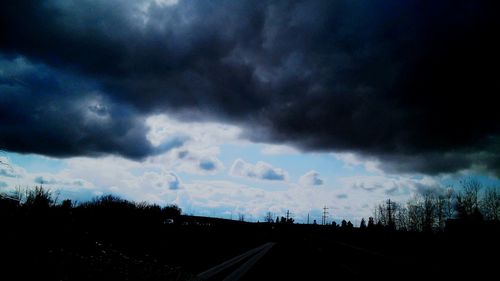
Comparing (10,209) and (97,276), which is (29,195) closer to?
(10,209)

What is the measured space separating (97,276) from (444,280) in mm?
11881

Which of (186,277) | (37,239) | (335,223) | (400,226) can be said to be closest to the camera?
(186,277)

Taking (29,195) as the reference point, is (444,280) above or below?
below

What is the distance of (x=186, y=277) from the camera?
27.8ft

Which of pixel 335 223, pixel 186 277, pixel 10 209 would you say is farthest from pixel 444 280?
Answer: pixel 335 223

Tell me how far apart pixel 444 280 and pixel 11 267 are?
13.8 metres

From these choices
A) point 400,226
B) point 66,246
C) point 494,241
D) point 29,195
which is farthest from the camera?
point 400,226

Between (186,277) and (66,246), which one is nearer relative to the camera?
(186,277)

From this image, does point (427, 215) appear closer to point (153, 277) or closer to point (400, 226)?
point (400, 226)

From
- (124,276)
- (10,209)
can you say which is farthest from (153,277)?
(10,209)

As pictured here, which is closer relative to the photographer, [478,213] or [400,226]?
[478,213]

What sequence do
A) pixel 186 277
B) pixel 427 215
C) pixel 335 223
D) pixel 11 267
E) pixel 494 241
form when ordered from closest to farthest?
pixel 11 267 → pixel 186 277 → pixel 494 241 → pixel 427 215 → pixel 335 223

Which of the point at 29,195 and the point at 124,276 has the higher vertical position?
the point at 29,195

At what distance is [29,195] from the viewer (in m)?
19.7
